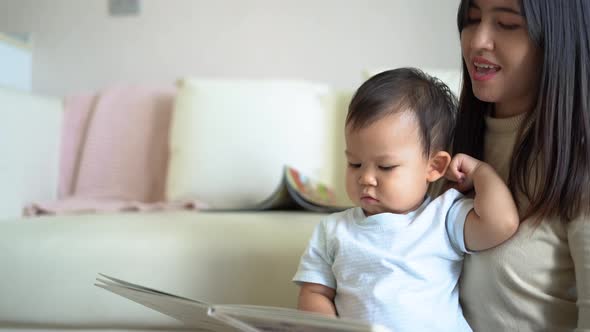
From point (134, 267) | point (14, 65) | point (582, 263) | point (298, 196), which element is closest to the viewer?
point (582, 263)

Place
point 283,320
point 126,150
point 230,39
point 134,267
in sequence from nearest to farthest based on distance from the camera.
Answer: point 283,320, point 134,267, point 126,150, point 230,39

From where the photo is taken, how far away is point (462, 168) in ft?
2.74

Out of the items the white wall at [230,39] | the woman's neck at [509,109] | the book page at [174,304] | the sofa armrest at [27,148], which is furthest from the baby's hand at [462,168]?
the white wall at [230,39]

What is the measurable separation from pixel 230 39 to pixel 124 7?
18.4 inches

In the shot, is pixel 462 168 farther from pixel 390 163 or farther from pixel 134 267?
pixel 134 267

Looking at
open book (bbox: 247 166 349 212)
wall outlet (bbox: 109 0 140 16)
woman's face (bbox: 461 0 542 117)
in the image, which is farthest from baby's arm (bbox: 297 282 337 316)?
wall outlet (bbox: 109 0 140 16)

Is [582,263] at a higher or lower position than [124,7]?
lower

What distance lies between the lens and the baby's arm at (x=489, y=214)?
2.49ft

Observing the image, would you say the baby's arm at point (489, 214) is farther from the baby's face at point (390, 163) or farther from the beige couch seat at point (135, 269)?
the beige couch seat at point (135, 269)

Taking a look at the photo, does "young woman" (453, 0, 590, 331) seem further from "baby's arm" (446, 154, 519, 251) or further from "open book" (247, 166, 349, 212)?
"open book" (247, 166, 349, 212)

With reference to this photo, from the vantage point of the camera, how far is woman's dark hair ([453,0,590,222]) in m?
0.75

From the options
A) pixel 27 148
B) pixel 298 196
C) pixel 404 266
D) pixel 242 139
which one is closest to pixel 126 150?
pixel 27 148

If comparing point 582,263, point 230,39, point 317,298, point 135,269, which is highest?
point 230,39

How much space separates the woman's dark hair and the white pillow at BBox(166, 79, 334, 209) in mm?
1078
